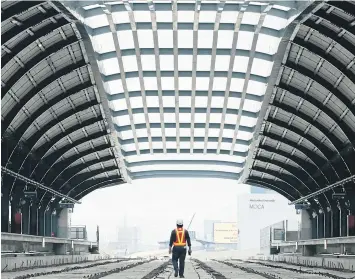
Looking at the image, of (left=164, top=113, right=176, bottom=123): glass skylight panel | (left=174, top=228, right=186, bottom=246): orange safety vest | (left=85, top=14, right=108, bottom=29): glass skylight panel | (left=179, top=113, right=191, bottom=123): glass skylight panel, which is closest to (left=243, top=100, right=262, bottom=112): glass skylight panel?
(left=179, top=113, right=191, bottom=123): glass skylight panel

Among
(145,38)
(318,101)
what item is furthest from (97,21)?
(318,101)

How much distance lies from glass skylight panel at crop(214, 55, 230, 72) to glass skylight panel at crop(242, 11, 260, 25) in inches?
163

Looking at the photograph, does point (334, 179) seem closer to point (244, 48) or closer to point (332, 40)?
point (244, 48)

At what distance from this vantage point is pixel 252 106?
42.5 metres

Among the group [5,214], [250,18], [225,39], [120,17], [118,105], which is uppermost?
[120,17]

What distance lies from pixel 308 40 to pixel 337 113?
7301mm

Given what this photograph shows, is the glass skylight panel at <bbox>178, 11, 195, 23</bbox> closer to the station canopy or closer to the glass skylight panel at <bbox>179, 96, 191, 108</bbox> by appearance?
the station canopy

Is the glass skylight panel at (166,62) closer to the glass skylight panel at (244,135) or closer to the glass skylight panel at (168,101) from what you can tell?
the glass skylight panel at (168,101)

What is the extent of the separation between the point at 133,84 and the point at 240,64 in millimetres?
6643

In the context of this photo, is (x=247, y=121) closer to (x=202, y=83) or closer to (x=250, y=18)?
(x=202, y=83)

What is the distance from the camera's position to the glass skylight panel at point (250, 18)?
3056 cm

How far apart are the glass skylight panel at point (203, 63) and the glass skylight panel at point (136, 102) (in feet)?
19.2

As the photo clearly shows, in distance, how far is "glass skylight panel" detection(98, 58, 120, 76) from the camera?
3550 centimetres

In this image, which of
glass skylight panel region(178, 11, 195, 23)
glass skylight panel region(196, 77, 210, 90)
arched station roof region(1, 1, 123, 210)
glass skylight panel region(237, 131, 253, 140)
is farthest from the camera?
glass skylight panel region(237, 131, 253, 140)
